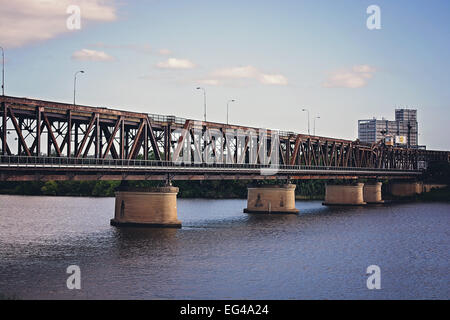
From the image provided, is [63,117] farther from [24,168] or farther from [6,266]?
[6,266]

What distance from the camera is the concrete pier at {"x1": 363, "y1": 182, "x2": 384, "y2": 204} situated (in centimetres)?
15512

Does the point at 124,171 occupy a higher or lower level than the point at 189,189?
A: higher

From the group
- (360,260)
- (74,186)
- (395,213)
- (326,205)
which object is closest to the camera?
(360,260)

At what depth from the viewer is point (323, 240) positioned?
2921 inches

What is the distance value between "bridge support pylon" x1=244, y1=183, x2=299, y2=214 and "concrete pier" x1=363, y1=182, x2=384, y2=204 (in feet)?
152

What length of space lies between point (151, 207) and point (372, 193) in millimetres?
89533

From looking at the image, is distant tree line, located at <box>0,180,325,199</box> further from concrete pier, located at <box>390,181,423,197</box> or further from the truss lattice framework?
the truss lattice framework

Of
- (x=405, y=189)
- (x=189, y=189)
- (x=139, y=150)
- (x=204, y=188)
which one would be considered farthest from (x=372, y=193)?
(x=139, y=150)

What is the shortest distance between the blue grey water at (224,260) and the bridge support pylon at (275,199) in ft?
60.7

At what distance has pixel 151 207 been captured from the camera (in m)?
78.2

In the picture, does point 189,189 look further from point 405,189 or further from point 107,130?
point 107,130

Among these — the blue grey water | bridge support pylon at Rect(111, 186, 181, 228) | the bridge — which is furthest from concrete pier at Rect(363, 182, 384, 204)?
bridge support pylon at Rect(111, 186, 181, 228)
